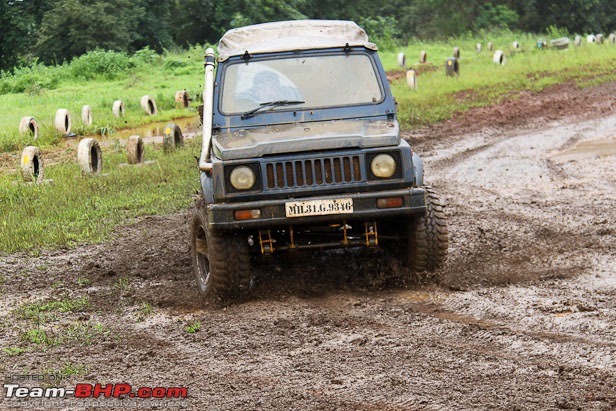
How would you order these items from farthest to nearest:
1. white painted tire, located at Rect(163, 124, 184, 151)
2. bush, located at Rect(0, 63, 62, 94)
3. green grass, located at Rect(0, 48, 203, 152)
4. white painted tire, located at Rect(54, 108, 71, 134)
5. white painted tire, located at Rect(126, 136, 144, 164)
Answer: bush, located at Rect(0, 63, 62, 94), green grass, located at Rect(0, 48, 203, 152), white painted tire, located at Rect(54, 108, 71, 134), white painted tire, located at Rect(163, 124, 184, 151), white painted tire, located at Rect(126, 136, 144, 164)

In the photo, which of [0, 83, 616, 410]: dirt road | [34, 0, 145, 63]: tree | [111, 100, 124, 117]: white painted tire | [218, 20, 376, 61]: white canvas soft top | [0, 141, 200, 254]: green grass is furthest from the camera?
[34, 0, 145, 63]: tree

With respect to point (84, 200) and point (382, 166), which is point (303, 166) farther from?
point (84, 200)

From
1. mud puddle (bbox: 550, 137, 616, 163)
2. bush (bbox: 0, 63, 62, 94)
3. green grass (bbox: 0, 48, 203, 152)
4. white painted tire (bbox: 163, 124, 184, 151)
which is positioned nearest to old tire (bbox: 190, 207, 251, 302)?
mud puddle (bbox: 550, 137, 616, 163)

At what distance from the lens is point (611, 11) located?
6281 cm

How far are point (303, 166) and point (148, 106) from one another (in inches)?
705

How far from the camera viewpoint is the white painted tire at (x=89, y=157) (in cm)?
1384

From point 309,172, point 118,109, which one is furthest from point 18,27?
point 309,172

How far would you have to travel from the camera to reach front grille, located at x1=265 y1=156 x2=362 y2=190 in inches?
269

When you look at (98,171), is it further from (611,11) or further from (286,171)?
(611,11)

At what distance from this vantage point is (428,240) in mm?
7230

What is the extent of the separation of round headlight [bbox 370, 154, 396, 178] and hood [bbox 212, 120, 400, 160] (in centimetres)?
10

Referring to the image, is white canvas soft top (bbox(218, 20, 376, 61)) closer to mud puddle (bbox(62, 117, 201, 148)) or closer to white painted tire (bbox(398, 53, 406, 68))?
mud puddle (bbox(62, 117, 201, 148))

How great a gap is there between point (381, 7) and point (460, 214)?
193 feet

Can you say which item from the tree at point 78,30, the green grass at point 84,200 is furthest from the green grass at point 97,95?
the tree at point 78,30
